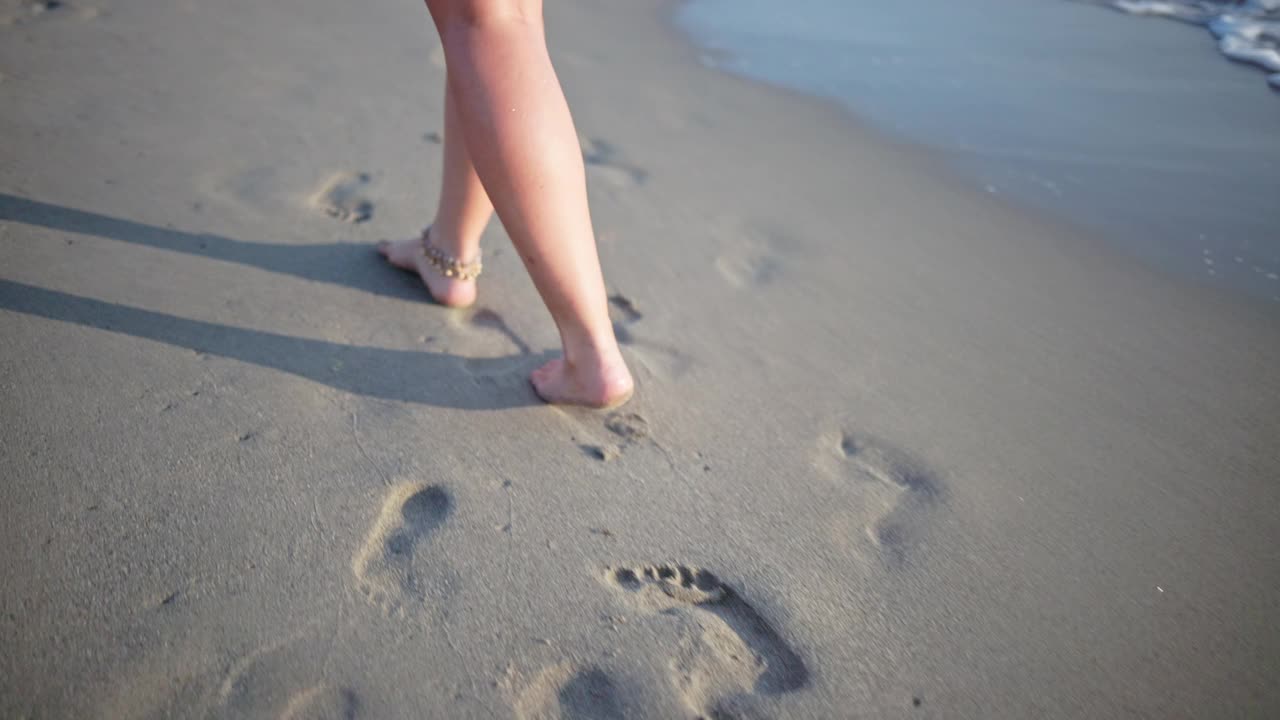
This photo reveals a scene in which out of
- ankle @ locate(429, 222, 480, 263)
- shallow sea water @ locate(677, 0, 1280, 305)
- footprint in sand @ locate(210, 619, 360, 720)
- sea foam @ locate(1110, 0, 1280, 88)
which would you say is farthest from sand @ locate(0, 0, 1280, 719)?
sea foam @ locate(1110, 0, 1280, 88)

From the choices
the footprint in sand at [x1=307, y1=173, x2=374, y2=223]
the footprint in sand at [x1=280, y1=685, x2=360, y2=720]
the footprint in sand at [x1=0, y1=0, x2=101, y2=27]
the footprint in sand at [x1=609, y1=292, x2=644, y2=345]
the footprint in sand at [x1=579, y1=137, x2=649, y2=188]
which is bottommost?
the footprint in sand at [x1=280, y1=685, x2=360, y2=720]

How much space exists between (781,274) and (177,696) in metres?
1.35

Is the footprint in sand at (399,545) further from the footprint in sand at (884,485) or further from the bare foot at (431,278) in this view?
the footprint in sand at (884,485)

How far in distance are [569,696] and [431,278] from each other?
878 mm

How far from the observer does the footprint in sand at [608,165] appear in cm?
207

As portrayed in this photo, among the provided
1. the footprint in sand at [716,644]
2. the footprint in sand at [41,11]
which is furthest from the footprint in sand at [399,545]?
the footprint in sand at [41,11]

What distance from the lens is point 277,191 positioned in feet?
5.94

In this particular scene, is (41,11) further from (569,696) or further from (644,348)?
(569,696)

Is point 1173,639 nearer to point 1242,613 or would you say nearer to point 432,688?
point 1242,613

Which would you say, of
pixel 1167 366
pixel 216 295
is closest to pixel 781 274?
pixel 1167 366

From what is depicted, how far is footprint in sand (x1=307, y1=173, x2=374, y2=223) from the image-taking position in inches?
70.6

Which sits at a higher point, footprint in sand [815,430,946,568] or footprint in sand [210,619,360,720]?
footprint in sand [815,430,946,568]

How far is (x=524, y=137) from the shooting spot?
116 centimetres

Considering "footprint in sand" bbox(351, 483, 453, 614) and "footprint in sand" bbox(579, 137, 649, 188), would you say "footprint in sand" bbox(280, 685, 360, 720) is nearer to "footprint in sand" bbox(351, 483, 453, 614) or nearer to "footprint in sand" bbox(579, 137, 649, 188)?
"footprint in sand" bbox(351, 483, 453, 614)
